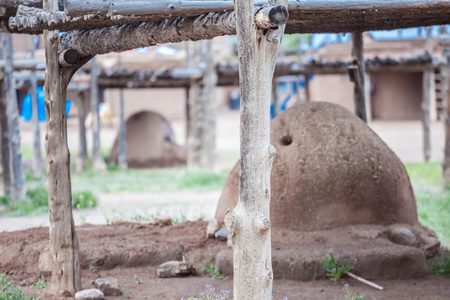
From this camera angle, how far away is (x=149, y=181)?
13.1 meters

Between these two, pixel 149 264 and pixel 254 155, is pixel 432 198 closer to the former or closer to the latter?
pixel 149 264

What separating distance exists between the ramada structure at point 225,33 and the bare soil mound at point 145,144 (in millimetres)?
11407

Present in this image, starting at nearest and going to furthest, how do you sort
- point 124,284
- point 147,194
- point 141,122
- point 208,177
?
1. point 124,284
2. point 147,194
3. point 208,177
4. point 141,122

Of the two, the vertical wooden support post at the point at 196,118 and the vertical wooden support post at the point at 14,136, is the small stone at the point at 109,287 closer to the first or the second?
the vertical wooden support post at the point at 14,136

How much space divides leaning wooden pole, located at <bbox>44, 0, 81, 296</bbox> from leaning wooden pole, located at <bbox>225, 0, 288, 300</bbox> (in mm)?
1747

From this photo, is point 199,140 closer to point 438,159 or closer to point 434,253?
point 438,159

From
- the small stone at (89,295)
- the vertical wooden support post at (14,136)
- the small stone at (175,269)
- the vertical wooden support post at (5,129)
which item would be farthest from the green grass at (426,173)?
the small stone at (89,295)

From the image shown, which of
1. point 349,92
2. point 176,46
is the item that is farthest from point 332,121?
point 176,46

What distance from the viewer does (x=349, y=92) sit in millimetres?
20172

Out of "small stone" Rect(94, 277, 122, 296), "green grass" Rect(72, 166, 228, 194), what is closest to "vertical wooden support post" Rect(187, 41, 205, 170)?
"green grass" Rect(72, 166, 228, 194)

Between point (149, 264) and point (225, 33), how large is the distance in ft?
9.30

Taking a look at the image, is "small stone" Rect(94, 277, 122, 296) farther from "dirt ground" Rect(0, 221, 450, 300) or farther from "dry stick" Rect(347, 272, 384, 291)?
"dry stick" Rect(347, 272, 384, 291)

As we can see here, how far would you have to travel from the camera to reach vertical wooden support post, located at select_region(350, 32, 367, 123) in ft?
24.4

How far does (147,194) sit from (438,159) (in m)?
7.83
